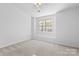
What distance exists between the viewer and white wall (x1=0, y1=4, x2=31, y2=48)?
3.24 metres

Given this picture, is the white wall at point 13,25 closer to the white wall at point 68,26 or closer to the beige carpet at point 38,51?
the beige carpet at point 38,51

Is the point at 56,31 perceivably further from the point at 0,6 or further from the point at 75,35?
the point at 0,6

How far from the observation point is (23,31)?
184 inches

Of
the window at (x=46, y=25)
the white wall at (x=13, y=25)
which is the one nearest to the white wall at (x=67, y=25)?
the window at (x=46, y=25)

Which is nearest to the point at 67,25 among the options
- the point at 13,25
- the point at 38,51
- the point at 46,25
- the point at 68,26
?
the point at 68,26

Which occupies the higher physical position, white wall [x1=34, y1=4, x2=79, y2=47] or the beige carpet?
white wall [x1=34, y1=4, x2=79, y2=47]

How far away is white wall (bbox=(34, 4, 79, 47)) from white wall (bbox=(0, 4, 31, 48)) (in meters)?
1.49

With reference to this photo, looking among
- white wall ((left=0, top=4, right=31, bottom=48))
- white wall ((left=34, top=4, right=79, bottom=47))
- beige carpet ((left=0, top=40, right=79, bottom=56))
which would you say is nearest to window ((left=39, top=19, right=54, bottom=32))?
white wall ((left=34, top=4, right=79, bottom=47))

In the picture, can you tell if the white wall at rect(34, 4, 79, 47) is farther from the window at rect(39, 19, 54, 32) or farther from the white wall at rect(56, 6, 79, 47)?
the window at rect(39, 19, 54, 32)

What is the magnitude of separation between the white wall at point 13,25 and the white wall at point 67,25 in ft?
4.89

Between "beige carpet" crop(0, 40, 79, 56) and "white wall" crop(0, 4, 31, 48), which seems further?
"white wall" crop(0, 4, 31, 48)

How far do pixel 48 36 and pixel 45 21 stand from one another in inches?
34.6

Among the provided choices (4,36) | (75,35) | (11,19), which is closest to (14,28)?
(11,19)

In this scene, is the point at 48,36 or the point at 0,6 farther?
the point at 48,36
